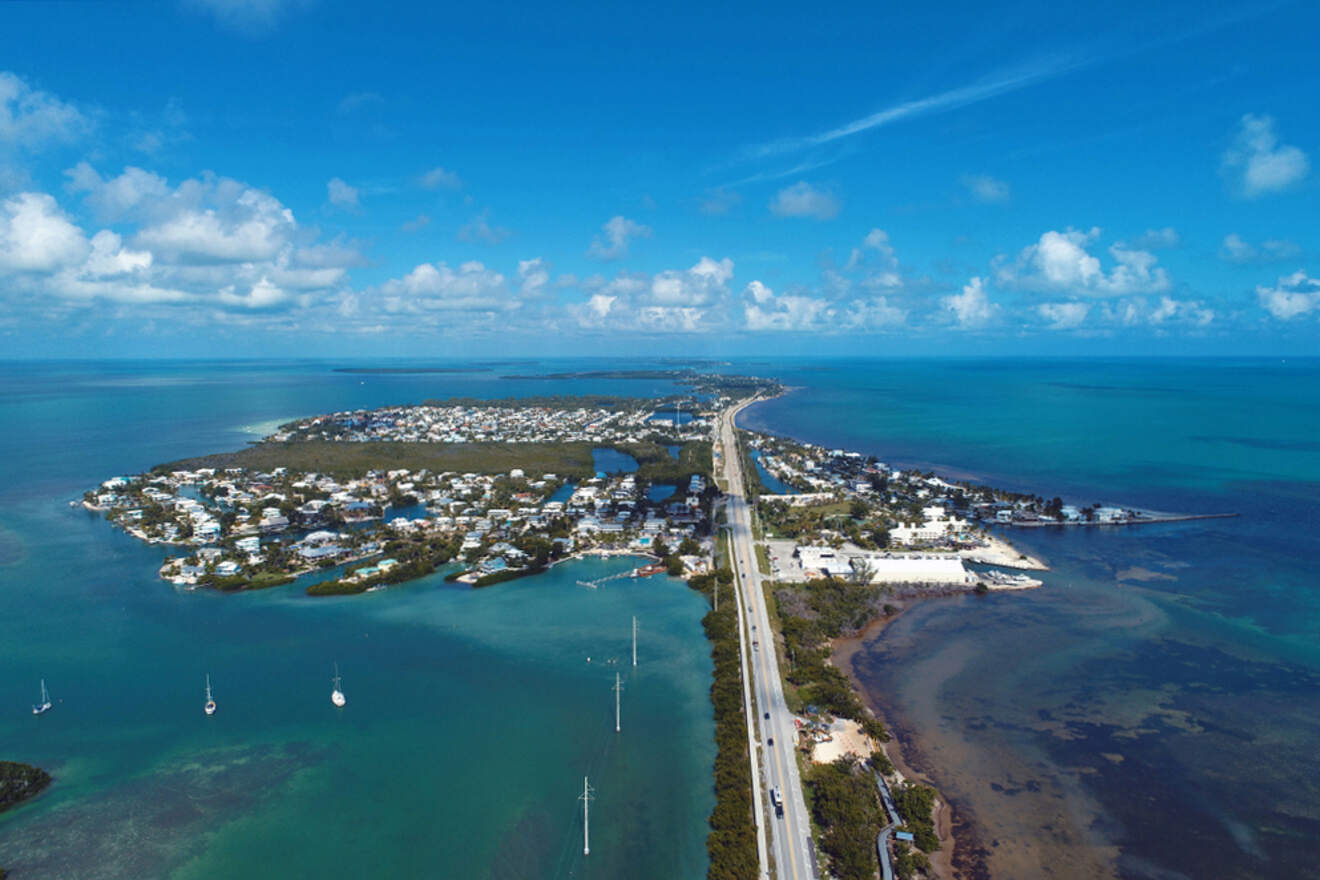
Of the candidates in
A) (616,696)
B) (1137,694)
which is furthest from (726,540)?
(1137,694)

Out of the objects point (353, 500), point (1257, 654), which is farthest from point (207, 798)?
point (1257, 654)

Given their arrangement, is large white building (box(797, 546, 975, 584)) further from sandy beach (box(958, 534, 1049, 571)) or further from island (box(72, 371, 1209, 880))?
sandy beach (box(958, 534, 1049, 571))

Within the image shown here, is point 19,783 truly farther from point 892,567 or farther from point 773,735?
point 892,567

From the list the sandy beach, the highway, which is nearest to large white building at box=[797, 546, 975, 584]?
the sandy beach

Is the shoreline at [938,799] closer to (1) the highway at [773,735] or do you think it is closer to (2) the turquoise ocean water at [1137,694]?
(2) the turquoise ocean water at [1137,694]

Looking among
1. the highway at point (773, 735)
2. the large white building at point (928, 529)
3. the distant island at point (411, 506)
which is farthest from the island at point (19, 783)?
the large white building at point (928, 529)
